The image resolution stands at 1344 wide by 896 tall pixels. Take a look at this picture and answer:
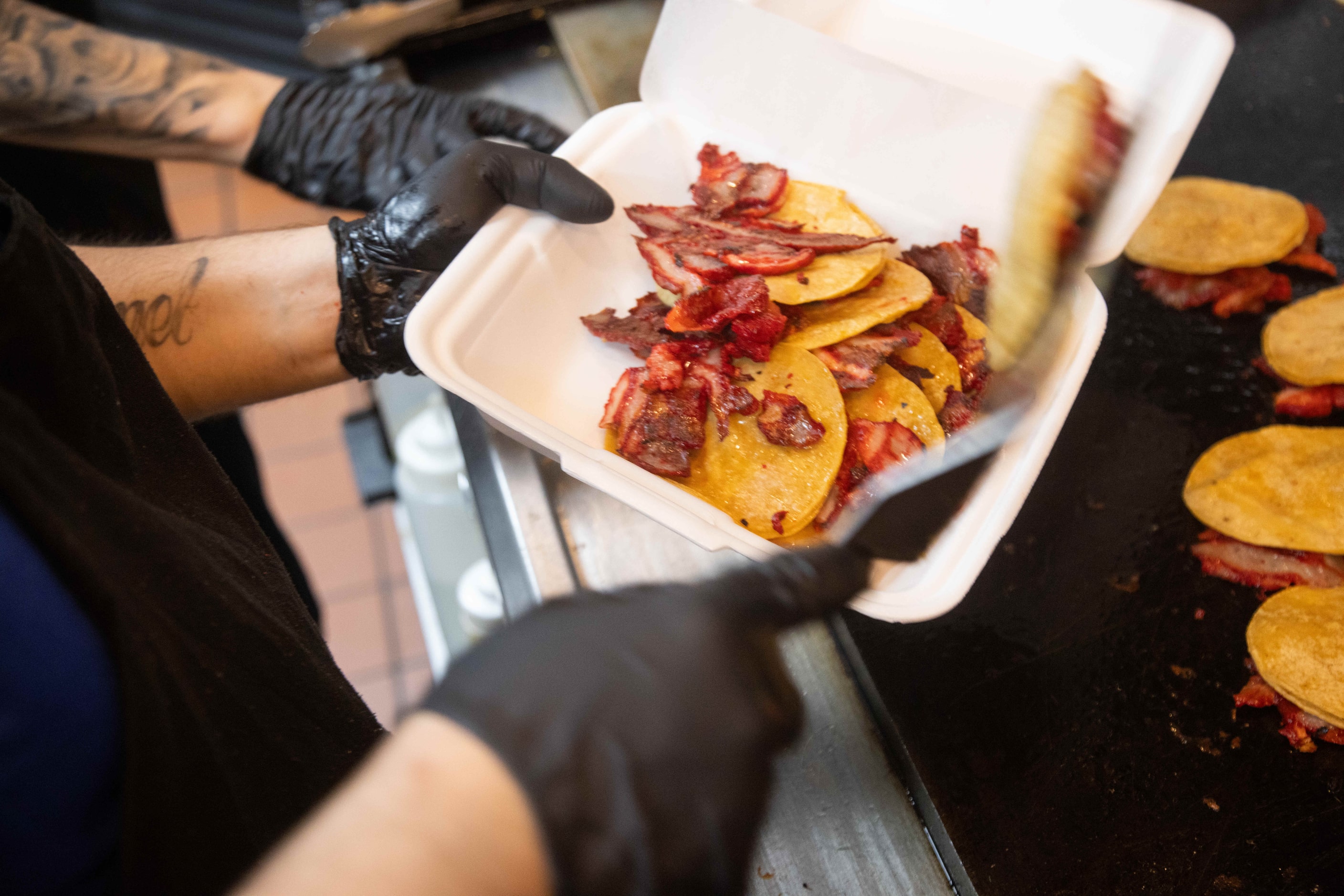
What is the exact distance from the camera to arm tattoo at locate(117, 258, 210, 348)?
1463 mm

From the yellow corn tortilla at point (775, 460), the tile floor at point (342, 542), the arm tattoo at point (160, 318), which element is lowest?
the tile floor at point (342, 542)

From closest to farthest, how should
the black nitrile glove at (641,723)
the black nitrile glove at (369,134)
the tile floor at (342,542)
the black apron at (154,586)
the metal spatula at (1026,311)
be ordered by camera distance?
the black nitrile glove at (641,723)
the black apron at (154,586)
the metal spatula at (1026,311)
the black nitrile glove at (369,134)
the tile floor at (342,542)

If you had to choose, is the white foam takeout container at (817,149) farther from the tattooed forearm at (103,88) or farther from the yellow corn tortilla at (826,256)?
the tattooed forearm at (103,88)

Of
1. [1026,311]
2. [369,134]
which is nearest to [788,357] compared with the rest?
[1026,311]

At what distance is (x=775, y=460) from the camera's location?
134cm

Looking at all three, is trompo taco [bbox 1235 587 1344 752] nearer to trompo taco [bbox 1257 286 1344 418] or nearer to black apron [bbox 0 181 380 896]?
trompo taco [bbox 1257 286 1344 418]

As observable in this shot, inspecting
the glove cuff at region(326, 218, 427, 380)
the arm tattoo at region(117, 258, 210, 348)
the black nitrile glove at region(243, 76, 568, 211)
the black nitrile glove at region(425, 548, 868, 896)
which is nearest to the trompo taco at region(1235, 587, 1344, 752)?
the black nitrile glove at region(425, 548, 868, 896)

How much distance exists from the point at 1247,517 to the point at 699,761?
1361 mm

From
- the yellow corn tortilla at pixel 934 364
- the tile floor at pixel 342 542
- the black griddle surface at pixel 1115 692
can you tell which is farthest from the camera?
the tile floor at pixel 342 542

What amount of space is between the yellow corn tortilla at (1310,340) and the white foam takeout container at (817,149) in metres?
0.56

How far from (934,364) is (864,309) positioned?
0.56ft

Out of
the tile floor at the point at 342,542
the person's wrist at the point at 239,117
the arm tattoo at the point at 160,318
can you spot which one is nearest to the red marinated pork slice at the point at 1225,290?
the arm tattoo at the point at 160,318

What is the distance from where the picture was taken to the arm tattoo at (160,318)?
1463 millimetres

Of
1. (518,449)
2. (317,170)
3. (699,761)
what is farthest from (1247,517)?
(317,170)
